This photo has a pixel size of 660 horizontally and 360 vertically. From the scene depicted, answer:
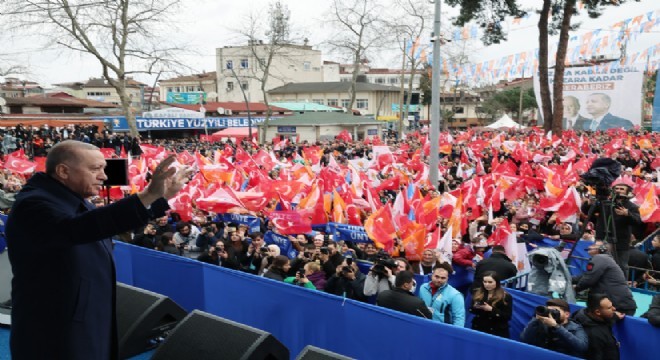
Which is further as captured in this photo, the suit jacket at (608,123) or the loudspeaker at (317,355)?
the suit jacket at (608,123)

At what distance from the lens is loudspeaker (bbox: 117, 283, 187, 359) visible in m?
5.01

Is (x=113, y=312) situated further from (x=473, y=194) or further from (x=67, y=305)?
(x=473, y=194)

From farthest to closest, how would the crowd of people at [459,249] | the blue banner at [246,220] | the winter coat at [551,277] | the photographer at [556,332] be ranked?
the blue banner at [246,220], the winter coat at [551,277], the crowd of people at [459,249], the photographer at [556,332]

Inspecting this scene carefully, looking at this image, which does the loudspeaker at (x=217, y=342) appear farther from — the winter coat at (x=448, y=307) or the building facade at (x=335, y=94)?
the building facade at (x=335, y=94)

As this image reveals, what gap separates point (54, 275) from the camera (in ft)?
7.45

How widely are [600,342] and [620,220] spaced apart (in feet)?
8.70

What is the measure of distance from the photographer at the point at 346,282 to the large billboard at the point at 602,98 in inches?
1475

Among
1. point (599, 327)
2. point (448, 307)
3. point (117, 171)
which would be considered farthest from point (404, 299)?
point (117, 171)

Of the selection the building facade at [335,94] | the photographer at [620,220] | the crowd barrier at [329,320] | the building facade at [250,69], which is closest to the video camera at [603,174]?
the photographer at [620,220]

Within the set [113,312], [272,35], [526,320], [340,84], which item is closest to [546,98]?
[272,35]

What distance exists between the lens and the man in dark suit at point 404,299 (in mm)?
5523

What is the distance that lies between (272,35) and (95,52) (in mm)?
15507

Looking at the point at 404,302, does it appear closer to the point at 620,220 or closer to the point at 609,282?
the point at 609,282

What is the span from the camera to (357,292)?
21.7 feet
